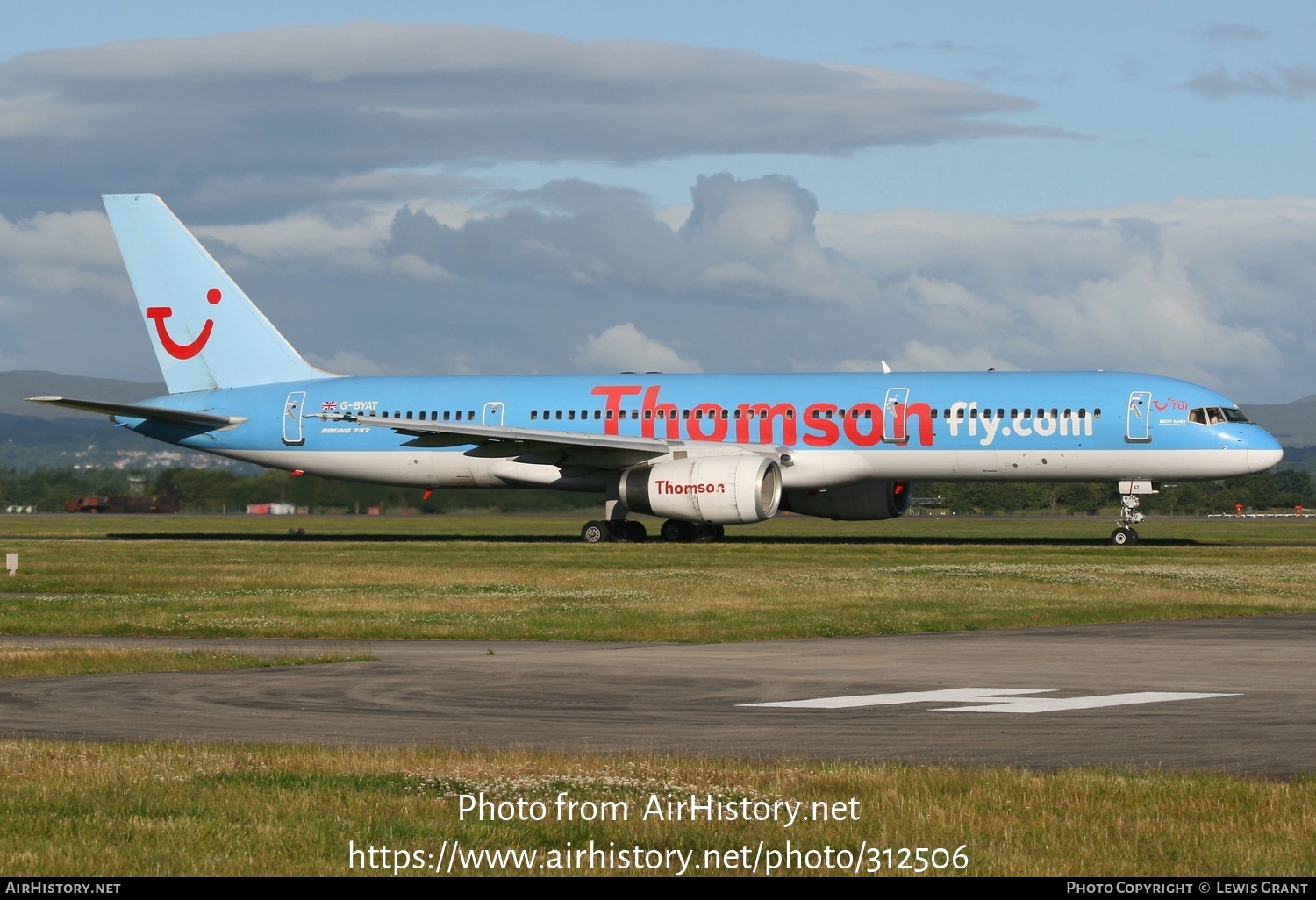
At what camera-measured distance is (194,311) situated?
52.9 m

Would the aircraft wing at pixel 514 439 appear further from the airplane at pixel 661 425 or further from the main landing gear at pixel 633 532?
the main landing gear at pixel 633 532

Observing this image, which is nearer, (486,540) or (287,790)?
Answer: (287,790)

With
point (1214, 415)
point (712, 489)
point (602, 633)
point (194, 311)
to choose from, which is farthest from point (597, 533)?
point (602, 633)

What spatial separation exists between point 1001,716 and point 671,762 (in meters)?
3.82

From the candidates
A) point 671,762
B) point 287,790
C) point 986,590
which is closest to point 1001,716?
point 671,762

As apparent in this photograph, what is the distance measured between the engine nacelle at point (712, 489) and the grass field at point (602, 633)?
1092mm

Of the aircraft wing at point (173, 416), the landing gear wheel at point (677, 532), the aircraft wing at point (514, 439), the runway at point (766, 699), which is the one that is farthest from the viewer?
the aircraft wing at point (173, 416)

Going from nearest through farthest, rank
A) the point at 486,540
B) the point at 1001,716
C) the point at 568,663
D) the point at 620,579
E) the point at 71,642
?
the point at 1001,716 < the point at 568,663 < the point at 71,642 < the point at 620,579 < the point at 486,540

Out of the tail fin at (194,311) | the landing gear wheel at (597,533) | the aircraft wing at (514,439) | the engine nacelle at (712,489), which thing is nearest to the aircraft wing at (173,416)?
the tail fin at (194,311)

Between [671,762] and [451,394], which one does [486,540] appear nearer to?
[451,394]

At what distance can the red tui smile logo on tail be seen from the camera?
53.0 m

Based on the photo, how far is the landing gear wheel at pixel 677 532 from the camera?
46.7 metres

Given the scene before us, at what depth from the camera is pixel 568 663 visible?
19.0 metres

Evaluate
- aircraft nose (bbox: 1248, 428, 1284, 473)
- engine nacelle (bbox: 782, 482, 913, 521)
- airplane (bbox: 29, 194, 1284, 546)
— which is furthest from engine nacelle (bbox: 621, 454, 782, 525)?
aircraft nose (bbox: 1248, 428, 1284, 473)
